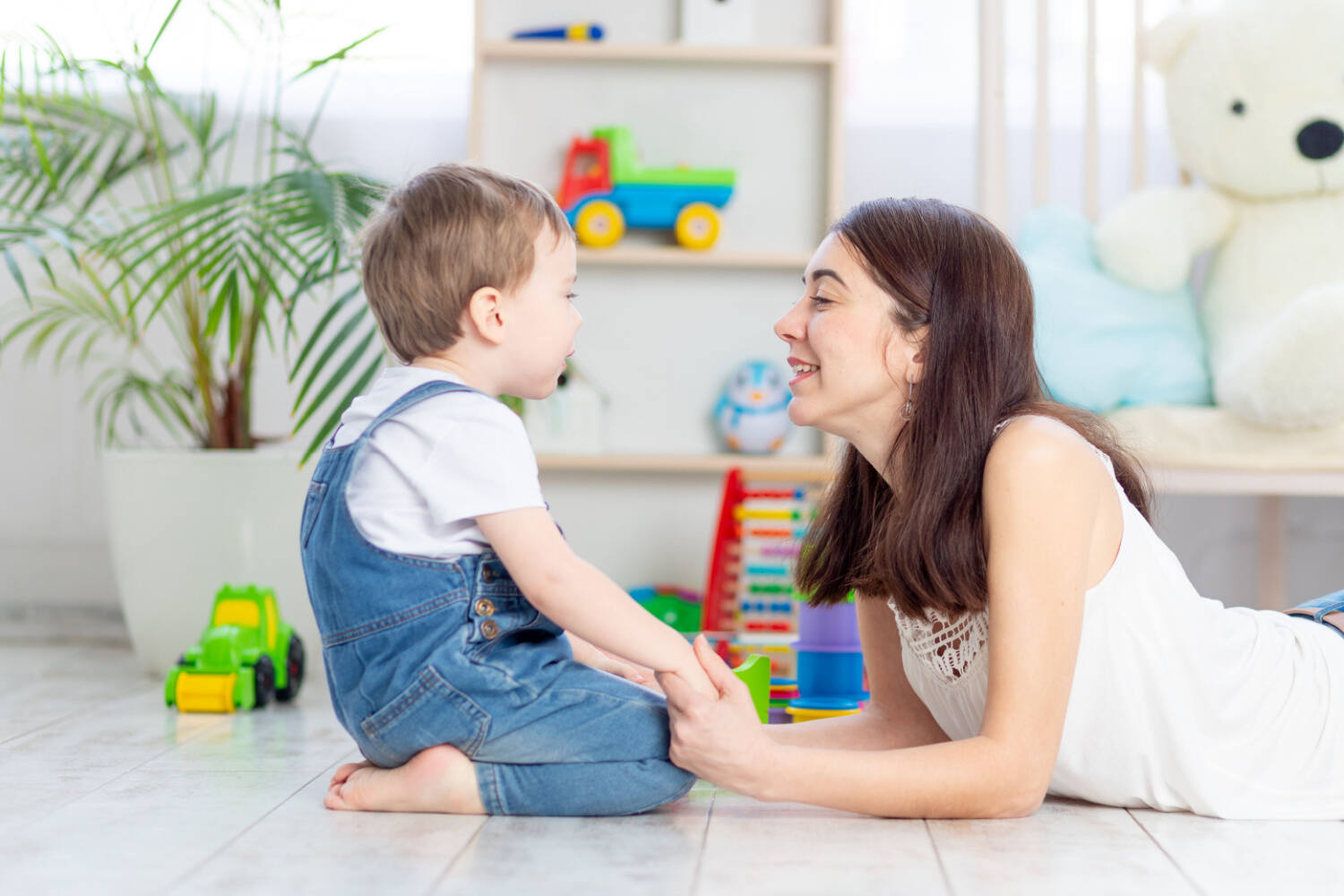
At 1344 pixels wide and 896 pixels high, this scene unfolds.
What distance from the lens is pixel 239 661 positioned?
1.53 m

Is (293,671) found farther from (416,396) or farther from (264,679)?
(416,396)

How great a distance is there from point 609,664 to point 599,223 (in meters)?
1.15

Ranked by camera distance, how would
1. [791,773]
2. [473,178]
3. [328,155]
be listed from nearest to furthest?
[791,773] < [473,178] < [328,155]

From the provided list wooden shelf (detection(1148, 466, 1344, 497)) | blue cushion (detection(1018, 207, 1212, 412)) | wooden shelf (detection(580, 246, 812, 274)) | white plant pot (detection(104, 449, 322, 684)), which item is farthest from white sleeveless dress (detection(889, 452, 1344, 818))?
wooden shelf (detection(580, 246, 812, 274))

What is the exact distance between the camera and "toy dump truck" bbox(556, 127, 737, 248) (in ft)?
6.98

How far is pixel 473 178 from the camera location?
104 cm

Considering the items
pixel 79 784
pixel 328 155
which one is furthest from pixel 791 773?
pixel 328 155

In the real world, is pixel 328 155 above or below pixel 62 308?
above

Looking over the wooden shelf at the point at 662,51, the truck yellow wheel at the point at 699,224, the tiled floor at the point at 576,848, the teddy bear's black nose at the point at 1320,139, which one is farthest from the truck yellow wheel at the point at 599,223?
the tiled floor at the point at 576,848

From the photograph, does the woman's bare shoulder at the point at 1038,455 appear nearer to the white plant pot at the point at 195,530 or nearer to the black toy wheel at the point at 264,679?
the black toy wheel at the point at 264,679

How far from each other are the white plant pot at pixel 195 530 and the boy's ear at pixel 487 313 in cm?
81

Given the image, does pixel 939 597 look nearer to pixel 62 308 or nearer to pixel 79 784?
pixel 79 784

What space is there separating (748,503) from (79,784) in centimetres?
111

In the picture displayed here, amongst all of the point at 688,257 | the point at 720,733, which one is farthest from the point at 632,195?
the point at 720,733
